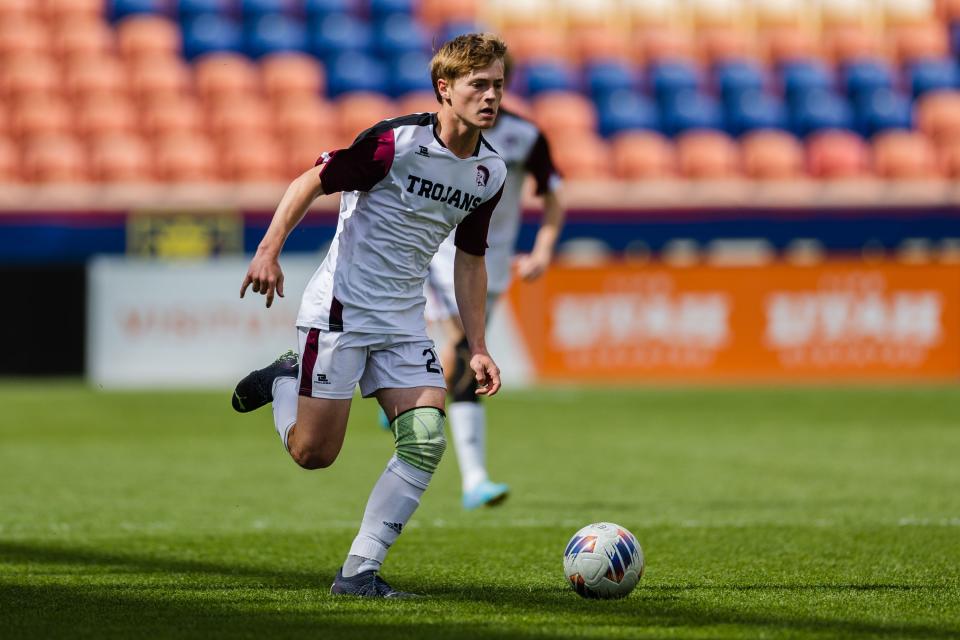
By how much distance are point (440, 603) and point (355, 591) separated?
288mm

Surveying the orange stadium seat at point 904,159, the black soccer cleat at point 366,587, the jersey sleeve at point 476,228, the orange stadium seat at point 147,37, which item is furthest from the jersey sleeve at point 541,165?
the orange stadium seat at point 147,37

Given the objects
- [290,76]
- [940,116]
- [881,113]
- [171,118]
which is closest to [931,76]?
[940,116]

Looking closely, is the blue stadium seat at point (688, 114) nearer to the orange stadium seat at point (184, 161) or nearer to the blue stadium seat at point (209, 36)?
the blue stadium seat at point (209, 36)

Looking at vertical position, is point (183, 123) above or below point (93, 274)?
above

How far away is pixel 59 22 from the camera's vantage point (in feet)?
66.5

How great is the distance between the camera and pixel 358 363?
5.19m

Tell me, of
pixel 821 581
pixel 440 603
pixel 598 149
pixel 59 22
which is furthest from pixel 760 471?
pixel 59 22

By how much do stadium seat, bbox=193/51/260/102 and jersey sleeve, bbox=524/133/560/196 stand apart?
1207 cm

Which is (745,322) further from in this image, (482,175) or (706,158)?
(482,175)

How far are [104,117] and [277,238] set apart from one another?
48.4 feet

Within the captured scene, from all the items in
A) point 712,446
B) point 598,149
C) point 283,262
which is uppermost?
point 598,149

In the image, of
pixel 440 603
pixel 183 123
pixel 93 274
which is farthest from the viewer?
pixel 183 123

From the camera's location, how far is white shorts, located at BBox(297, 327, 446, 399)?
517 cm

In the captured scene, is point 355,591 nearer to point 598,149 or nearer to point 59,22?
point 598,149
